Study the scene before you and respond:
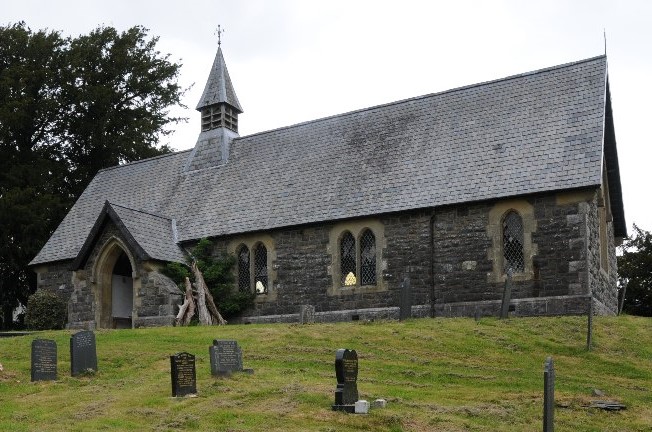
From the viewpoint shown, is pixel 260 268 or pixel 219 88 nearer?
pixel 260 268

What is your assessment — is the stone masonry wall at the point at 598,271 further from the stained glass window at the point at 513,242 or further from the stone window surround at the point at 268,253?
the stone window surround at the point at 268,253

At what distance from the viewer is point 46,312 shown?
34469 mm

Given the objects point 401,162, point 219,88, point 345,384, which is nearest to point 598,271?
point 401,162

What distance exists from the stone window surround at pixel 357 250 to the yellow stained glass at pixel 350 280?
0.52ft

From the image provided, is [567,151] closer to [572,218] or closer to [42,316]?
[572,218]

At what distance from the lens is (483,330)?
904 inches

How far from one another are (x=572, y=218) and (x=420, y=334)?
6790 mm

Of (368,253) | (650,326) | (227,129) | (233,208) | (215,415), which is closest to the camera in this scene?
(215,415)

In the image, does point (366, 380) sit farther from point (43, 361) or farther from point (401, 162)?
point (401, 162)

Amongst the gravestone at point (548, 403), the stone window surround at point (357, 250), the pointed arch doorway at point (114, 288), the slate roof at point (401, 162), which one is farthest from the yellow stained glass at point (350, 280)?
the gravestone at point (548, 403)

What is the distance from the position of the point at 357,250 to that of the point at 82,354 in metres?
12.3

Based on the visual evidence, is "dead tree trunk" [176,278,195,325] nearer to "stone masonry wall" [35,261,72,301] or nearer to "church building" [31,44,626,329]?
"church building" [31,44,626,329]

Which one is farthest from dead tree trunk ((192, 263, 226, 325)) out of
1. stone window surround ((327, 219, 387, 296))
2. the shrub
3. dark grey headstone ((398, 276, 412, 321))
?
dark grey headstone ((398, 276, 412, 321))

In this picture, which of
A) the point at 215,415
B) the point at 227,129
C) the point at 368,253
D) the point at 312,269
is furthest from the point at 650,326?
the point at 227,129
